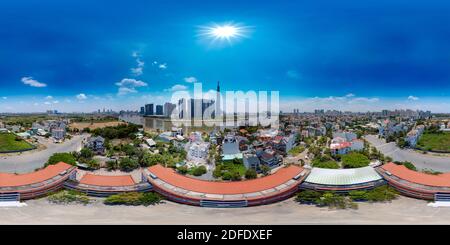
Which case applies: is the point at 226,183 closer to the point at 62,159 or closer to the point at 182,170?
the point at 182,170

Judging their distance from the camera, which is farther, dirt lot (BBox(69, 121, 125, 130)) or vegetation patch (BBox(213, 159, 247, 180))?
dirt lot (BBox(69, 121, 125, 130))

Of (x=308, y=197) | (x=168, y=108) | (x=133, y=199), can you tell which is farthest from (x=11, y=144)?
(x=308, y=197)

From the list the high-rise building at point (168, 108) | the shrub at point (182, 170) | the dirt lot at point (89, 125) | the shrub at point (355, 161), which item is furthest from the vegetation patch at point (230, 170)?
the dirt lot at point (89, 125)

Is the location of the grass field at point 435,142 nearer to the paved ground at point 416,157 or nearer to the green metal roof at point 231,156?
the paved ground at point 416,157

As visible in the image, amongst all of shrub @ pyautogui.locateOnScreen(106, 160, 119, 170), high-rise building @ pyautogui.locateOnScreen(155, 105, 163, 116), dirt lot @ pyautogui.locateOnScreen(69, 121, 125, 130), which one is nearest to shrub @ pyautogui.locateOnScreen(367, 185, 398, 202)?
high-rise building @ pyautogui.locateOnScreen(155, 105, 163, 116)

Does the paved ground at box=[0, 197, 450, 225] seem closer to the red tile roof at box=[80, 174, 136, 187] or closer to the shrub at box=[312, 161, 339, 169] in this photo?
the red tile roof at box=[80, 174, 136, 187]

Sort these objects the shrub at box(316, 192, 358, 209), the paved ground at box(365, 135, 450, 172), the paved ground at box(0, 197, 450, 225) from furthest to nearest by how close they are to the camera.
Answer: the paved ground at box(365, 135, 450, 172), the shrub at box(316, 192, 358, 209), the paved ground at box(0, 197, 450, 225)
